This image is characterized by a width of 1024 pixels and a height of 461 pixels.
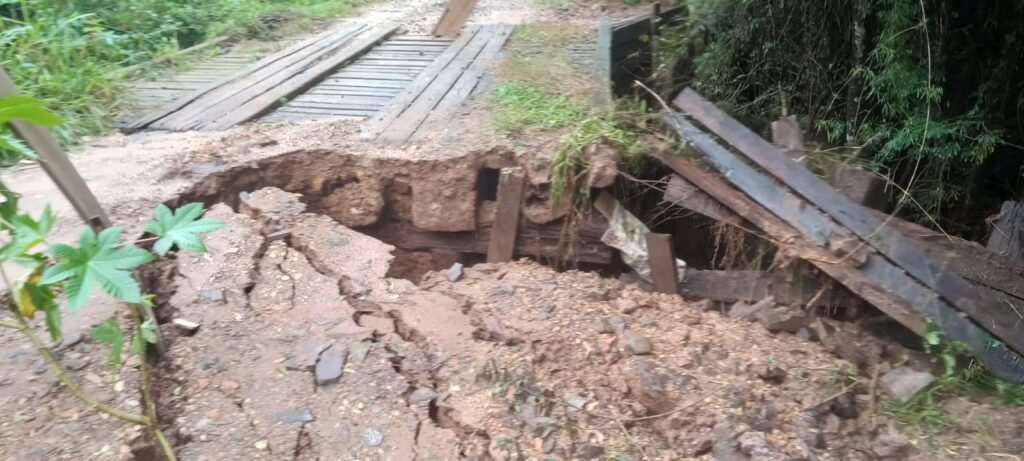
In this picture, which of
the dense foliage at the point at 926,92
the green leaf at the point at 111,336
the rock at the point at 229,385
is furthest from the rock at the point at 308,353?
the dense foliage at the point at 926,92

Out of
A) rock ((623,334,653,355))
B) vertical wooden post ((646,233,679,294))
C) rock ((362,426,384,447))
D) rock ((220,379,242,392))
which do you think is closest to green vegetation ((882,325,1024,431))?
rock ((623,334,653,355))

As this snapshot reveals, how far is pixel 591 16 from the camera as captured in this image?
7387mm

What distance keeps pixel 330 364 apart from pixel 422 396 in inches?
16.0

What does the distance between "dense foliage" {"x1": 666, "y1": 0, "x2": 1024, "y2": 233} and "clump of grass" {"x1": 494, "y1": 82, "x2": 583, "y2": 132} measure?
5.64 feet

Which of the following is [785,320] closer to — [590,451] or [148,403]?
[590,451]

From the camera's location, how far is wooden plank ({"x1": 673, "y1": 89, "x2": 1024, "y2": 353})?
3.06m

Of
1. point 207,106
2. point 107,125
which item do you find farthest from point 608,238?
point 107,125

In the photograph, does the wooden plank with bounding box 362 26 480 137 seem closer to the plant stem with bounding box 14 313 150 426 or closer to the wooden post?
the wooden post

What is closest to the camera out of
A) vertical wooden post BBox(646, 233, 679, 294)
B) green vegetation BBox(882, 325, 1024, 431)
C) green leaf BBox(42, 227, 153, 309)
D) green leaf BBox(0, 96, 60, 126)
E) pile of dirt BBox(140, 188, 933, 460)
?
green leaf BBox(0, 96, 60, 126)

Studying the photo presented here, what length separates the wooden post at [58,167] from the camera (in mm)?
2187

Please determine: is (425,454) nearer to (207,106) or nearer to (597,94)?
(597,94)

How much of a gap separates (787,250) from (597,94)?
185cm

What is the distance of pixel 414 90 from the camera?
5.37 m

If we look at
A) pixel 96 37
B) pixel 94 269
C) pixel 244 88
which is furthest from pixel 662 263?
pixel 96 37
